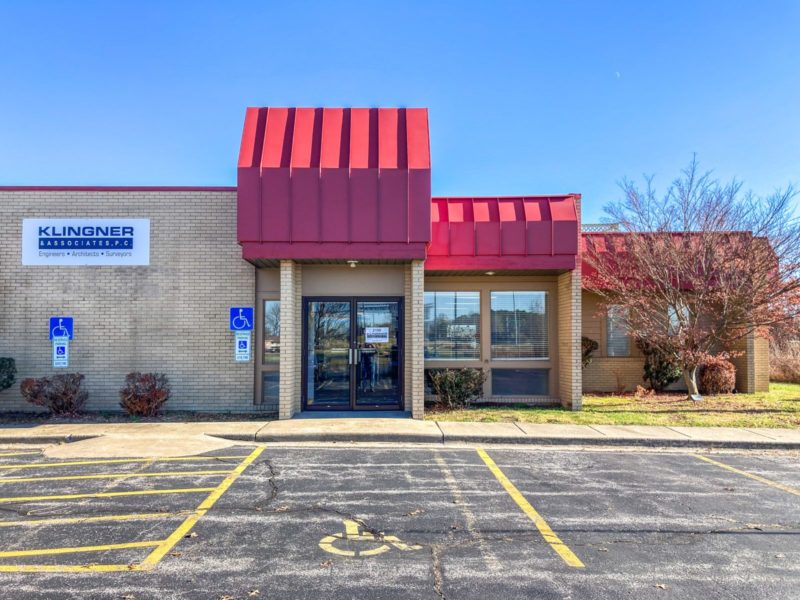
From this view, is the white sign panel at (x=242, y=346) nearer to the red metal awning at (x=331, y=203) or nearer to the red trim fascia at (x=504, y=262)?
the red metal awning at (x=331, y=203)

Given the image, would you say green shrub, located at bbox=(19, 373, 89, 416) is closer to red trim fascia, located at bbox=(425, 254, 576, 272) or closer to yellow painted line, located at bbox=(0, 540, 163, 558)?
yellow painted line, located at bbox=(0, 540, 163, 558)

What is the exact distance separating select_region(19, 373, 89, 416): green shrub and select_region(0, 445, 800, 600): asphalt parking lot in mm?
3181

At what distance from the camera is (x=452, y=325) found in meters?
13.1

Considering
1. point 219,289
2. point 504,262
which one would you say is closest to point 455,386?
point 504,262

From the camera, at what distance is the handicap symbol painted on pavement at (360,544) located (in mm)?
4598

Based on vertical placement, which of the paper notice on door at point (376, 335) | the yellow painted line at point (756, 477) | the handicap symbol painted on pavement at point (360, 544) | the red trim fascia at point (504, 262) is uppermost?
the red trim fascia at point (504, 262)

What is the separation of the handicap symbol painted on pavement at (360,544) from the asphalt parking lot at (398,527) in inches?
0.8

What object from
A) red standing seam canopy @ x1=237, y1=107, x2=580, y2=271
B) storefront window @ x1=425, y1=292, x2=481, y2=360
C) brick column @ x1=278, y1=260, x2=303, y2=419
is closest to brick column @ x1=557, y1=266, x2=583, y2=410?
storefront window @ x1=425, y1=292, x2=481, y2=360

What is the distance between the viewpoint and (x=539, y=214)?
11.7m

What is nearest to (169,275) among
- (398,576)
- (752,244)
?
(398,576)

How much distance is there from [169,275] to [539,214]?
27.1 feet

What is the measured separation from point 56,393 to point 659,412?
41.6 ft

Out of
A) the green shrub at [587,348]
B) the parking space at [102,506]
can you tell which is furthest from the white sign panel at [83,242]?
the green shrub at [587,348]

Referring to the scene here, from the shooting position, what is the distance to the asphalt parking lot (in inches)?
159
